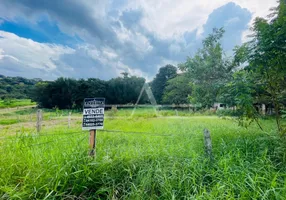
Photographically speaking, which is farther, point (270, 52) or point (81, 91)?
point (81, 91)

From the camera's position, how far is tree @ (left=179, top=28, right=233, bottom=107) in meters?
6.35

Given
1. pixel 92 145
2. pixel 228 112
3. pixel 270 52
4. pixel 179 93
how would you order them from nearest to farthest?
pixel 92 145
pixel 270 52
pixel 228 112
pixel 179 93

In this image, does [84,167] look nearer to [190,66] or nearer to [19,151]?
[19,151]

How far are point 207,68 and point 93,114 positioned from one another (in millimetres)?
6466

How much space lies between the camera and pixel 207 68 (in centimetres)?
717

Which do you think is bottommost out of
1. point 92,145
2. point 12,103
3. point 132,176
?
point 132,176

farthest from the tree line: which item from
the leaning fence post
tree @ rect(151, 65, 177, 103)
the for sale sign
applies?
tree @ rect(151, 65, 177, 103)

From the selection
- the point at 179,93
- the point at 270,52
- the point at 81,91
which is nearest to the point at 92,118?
the point at 270,52

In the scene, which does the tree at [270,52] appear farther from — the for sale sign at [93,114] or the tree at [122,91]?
the tree at [122,91]

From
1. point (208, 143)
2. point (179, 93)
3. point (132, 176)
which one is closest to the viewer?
point (132, 176)

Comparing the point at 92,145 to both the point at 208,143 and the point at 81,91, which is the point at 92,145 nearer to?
the point at 208,143

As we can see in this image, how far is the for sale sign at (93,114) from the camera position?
2.02 m

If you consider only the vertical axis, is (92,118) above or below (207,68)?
below

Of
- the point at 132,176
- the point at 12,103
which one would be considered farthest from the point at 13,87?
the point at 132,176
